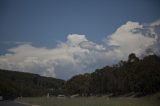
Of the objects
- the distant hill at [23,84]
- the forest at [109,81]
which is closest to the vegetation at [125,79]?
the forest at [109,81]

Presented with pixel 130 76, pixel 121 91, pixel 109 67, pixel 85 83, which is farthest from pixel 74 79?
pixel 130 76

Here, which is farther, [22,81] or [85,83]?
[85,83]

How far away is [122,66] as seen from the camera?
32.9 meters

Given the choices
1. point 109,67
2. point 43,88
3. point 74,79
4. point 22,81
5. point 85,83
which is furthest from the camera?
point 74,79

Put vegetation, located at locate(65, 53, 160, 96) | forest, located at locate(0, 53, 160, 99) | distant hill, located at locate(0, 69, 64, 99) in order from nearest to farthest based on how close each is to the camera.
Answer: distant hill, located at locate(0, 69, 64, 99), forest, located at locate(0, 53, 160, 99), vegetation, located at locate(65, 53, 160, 96)

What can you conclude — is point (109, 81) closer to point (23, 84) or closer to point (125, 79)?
point (125, 79)

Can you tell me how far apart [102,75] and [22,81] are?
1526cm

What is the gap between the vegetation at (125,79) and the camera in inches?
1048

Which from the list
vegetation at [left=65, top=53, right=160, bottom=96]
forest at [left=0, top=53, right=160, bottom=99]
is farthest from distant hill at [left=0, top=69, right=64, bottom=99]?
vegetation at [left=65, top=53, right=160, bottom=96]

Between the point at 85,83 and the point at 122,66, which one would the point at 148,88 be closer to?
the point at 122,66

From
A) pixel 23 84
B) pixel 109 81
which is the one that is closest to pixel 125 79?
pixel 109 81

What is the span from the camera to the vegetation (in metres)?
26.6

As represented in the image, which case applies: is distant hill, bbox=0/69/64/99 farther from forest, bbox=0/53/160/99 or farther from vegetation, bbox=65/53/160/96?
vegetation, bbox=65/53/160/96

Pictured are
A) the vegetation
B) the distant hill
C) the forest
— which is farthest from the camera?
the vegetation
